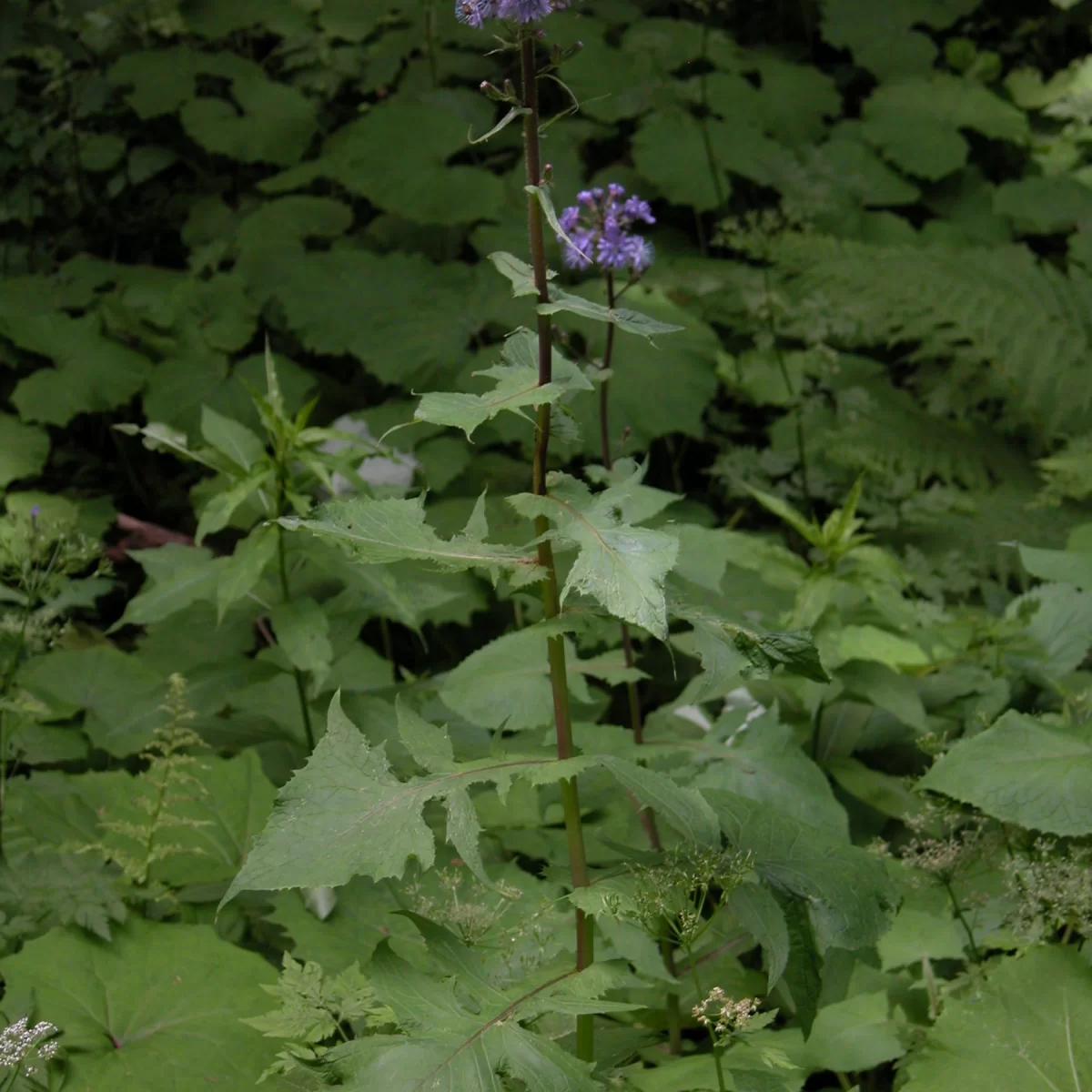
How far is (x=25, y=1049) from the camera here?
1.37 meters

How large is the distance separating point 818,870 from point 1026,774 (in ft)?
1.35

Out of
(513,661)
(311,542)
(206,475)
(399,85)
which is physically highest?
(399,85)

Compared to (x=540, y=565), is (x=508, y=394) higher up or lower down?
higher up

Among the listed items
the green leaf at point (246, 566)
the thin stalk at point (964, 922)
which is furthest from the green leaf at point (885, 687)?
the green leaf at point (246, 566)

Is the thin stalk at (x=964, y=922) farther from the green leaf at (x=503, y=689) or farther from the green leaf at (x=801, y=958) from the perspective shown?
the green leaf at (x=503, y=689)

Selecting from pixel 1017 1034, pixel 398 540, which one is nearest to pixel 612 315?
pixel 398 540

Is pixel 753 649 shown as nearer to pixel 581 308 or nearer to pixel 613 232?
pixel 581 308

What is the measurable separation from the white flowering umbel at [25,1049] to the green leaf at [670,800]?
2.49 feet

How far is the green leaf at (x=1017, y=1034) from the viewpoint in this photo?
60.6 inches

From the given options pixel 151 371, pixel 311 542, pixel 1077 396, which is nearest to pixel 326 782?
pixel 311 542

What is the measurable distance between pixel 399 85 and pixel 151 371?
186 centimetres

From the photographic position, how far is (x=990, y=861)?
1772mm

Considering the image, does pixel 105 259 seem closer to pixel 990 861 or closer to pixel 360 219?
pixel 360 219

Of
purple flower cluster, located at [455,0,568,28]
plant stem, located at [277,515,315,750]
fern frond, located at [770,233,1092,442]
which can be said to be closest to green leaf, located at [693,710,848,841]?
plant stem, located at [277,515,315,750]
